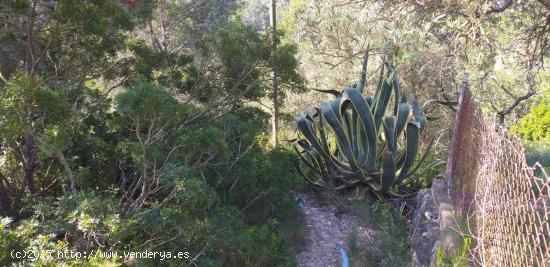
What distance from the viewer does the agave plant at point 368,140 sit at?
5090 millimetres

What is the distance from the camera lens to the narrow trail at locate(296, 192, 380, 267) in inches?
166

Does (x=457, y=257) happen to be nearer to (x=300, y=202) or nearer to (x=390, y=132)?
(x=390, y=132)

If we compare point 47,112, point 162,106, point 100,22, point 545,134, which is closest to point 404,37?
point 162,106

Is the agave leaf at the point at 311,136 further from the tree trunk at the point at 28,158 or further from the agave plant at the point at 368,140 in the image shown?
the tree trunk at the point at 28,158

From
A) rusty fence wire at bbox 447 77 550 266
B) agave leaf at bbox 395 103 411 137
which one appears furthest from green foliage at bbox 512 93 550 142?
rusty fence wire at bbox 447 77 550 266

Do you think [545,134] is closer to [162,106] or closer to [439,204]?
[439,204]

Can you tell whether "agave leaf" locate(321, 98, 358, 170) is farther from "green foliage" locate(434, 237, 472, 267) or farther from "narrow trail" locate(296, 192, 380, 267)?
"green foliage" locate(434, 237, 472, 267)

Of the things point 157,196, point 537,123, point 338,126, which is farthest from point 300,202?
point 537,123

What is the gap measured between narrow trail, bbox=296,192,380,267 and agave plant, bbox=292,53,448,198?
27 cm

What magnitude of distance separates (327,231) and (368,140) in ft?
3.73

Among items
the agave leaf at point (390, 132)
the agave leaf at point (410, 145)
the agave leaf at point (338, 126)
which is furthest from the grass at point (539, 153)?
the agave leaf at point (338, 126)

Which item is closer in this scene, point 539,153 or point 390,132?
point 390,132

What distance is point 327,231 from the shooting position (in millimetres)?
4801

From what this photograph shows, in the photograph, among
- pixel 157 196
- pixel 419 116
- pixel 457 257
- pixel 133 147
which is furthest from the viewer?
pixel 419 116
